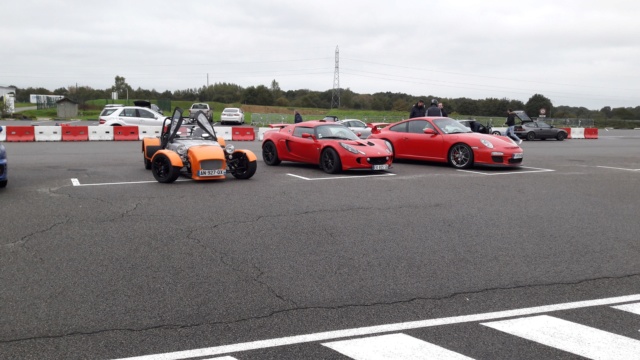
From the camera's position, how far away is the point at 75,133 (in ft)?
86.0

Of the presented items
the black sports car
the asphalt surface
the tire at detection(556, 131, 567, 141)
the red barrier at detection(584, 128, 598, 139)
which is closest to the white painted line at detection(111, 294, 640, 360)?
the asphalt surface

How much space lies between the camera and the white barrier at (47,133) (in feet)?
83.5

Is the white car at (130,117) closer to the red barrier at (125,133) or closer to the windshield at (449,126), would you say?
the red barrier at (125,133)

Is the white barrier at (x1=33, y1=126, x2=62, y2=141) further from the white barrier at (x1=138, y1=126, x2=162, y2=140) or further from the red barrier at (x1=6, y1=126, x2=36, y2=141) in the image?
the white barrier at (x1=138, y1=126, x2=162, y2=140)

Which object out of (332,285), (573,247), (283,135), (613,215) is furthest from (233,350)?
(283,135)

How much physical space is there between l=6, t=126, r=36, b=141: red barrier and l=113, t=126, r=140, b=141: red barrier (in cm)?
346

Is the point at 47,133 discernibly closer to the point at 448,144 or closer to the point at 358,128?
the point at 358,128

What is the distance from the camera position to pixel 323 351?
12.2 ft

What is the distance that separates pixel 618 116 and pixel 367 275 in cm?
9331

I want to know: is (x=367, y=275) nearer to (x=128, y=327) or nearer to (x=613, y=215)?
(x=128, y=327)

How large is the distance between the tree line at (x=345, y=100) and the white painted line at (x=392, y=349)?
3117 inches

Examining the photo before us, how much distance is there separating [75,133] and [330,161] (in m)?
17.2

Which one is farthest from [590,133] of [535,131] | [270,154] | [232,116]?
[270,154]

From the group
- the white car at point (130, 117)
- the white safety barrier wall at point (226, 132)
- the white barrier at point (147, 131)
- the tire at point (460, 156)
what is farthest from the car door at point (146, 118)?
the tire at point (460, 156)
